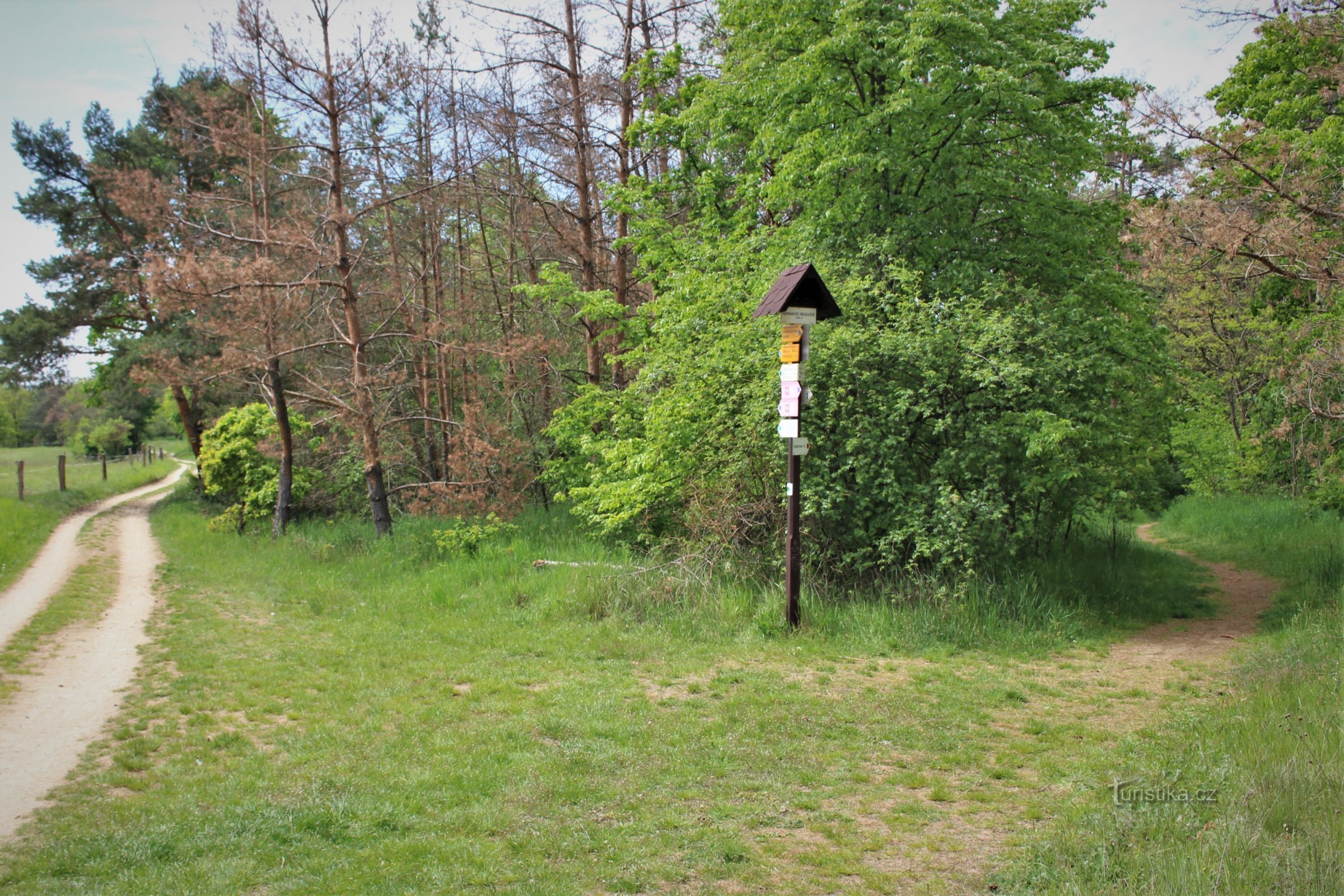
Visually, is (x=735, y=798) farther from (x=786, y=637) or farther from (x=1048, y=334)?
(x=1048, y=334)

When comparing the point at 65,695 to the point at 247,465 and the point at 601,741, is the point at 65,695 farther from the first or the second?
the point at 247,465

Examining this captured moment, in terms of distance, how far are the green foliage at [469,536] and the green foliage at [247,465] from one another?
628 centimetres

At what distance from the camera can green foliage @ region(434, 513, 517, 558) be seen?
1455 centimetres

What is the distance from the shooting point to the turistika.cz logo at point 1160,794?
13.5 ft

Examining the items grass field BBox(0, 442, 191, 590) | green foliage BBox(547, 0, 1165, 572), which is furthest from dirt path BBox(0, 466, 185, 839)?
green foliage BBox(547, 0, 1165, 572)

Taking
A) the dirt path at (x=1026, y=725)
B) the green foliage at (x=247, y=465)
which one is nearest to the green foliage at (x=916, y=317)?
the dirt path at (x=1026, y=725)

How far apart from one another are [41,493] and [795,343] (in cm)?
2392

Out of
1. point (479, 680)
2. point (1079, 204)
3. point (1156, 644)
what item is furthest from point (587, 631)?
point (1079, 204)

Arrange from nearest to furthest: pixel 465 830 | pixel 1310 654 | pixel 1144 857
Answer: pixel 1144 857 → pixel 465 830 → pixel 1310 654

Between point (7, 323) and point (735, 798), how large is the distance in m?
26.2

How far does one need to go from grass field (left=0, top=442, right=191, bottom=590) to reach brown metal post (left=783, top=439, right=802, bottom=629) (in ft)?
36.9

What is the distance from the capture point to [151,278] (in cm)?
1434

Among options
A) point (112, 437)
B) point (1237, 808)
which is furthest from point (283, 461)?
point (112, 437)

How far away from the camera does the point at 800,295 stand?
28.7 feet
